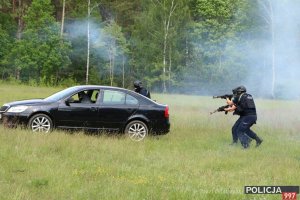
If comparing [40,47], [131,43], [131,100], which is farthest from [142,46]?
[131,100]

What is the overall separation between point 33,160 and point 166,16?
Result: 3856 centimetres

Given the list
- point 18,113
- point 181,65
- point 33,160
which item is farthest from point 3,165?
point 181,65

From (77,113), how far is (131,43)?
36.3m

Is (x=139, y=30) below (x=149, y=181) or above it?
above

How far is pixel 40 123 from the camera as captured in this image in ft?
38.4

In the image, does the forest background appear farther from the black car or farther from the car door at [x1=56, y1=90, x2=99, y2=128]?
the car door at [x1=56, y1=90, x2=99, y2=128]

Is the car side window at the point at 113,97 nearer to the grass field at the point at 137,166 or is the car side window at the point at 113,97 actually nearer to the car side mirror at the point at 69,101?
the car side mirror at the point at 69,101

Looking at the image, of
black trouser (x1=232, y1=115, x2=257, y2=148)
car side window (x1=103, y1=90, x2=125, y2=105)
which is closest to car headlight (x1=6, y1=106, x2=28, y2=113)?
car side window (x1=103, y1=90, x2=125, y2=105)

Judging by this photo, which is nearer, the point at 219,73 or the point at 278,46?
the point at 278,46

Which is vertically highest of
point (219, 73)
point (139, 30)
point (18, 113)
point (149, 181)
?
point (139, 30)

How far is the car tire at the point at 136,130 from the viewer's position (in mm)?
12375

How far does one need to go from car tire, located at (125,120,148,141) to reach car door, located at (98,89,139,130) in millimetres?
199

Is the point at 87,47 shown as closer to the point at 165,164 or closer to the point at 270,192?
the point at 165,164

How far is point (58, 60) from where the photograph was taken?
41.3 meters
